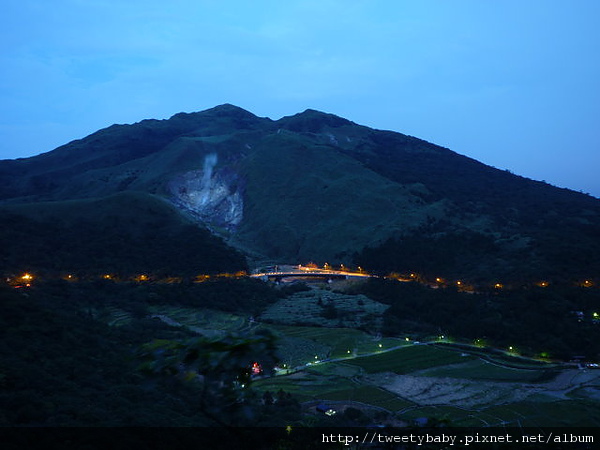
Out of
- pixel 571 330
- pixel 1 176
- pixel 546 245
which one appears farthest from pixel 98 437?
pixel 1 176

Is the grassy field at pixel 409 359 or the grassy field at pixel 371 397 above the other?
the grassy field at pixel 409 359

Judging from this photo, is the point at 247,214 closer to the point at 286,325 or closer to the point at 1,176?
the point at 286,325

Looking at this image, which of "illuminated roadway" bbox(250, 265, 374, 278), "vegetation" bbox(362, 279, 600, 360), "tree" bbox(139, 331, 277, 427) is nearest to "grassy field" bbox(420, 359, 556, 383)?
"vegetation" bbox(362, 279, 600, 360)

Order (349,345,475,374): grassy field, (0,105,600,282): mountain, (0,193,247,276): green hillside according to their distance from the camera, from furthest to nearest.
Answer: (0,105,600,282): mountain < (0,193,247,276): green hillside < (349,345,475,374): grassy field

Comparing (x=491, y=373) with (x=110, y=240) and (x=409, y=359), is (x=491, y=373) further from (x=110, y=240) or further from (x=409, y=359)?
(x=110, y=240)

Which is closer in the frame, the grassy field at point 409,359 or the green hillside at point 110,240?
the grassy field at point 409,359

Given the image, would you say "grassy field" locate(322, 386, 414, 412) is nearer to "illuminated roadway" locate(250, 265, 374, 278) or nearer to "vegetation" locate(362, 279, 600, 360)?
"vegetation" locate(362, 279, 600, 360)

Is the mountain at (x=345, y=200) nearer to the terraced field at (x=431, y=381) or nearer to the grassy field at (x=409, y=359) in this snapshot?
the grassy field at (x=409, y=359)

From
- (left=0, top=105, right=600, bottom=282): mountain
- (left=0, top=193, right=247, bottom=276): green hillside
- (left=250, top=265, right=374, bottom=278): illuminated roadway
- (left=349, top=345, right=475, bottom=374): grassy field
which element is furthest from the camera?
(left=0, top=105, right=600, bottom=282): mountain

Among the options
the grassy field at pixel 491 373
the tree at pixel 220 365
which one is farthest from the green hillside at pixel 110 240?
the tree at pixel 220 365
